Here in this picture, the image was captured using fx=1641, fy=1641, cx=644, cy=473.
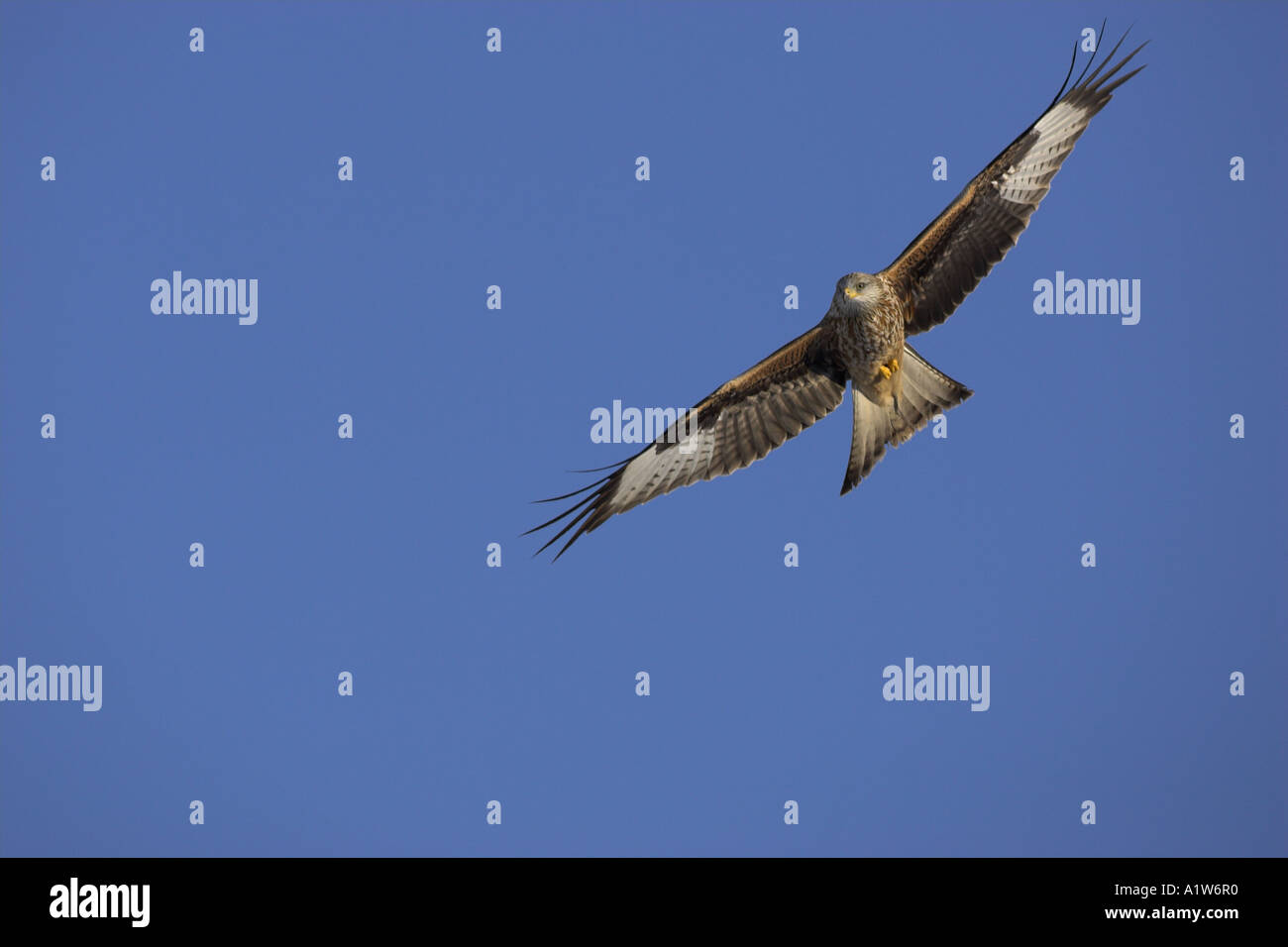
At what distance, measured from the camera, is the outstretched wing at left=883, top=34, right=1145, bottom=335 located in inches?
517

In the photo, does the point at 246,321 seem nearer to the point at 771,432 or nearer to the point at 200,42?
the point at 200,42

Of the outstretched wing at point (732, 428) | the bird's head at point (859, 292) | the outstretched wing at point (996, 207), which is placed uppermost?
the outstretched wing at point (996, 207)

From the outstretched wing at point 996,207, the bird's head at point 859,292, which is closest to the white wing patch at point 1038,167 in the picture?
the outstretched wing at point 996,207

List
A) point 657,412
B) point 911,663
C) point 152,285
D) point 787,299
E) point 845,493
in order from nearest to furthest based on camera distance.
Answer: point 845,493, point 657,412, point 787,299, point 152,285, point 911,663

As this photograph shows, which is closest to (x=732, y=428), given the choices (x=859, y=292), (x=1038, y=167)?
(x=859, y=292)

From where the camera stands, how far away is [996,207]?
13.2 meters

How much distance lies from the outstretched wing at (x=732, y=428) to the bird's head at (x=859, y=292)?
815 mm

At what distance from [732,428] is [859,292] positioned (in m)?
1.75

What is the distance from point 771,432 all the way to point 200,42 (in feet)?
33.1

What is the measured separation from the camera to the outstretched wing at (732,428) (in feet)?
45.0

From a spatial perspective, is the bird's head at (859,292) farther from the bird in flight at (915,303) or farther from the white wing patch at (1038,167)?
the white wing patch at (1038,167)

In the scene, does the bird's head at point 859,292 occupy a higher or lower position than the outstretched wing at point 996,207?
lower
